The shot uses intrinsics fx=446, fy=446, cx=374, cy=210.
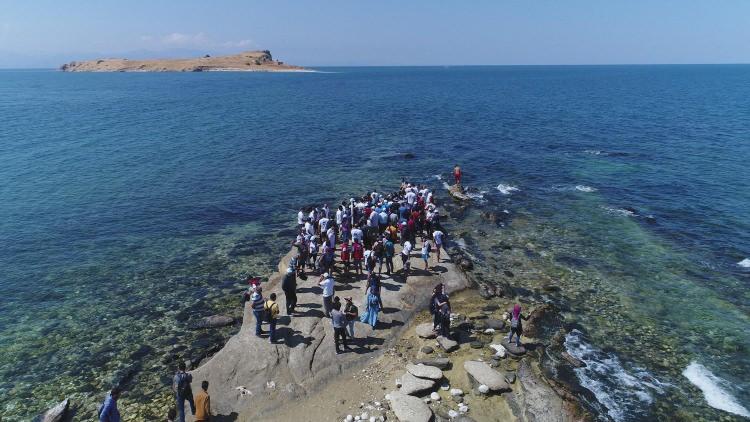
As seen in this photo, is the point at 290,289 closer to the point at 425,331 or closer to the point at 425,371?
the point at 425,331

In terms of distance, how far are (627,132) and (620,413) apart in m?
76.5

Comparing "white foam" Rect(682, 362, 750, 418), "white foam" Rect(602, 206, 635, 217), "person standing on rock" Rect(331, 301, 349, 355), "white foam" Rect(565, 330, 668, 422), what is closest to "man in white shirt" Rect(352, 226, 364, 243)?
"person standing on rock" Rect(331, 301, 349, 355)

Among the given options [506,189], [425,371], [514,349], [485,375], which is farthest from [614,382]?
[506,189]

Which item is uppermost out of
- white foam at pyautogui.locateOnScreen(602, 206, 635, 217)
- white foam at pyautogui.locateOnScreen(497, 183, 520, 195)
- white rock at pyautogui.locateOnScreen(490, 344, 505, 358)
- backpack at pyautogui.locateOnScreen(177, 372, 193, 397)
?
backpack at pyautogui.locateOnScreen(177, 372, 193, 397)

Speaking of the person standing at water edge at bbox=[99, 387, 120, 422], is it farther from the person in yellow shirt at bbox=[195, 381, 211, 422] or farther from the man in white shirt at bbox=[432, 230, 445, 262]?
the man in white shirt at bbox=[432, 230, 445, 262]

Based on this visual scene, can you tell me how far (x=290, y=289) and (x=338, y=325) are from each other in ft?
12.0

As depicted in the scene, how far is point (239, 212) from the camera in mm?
43094

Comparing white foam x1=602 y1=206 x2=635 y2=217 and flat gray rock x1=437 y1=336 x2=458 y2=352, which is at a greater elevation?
flat gray rock x1=437 y1=336 x2=458 y2=352

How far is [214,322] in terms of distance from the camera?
82.7 feet

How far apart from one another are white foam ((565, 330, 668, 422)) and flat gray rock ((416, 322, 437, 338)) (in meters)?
6.91

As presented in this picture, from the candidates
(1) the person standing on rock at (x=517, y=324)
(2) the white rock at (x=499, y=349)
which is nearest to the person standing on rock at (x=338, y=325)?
(2) the white rock at (x=499, y=349)

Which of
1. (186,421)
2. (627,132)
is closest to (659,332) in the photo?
(186,421)

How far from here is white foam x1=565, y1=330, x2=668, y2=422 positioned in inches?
745

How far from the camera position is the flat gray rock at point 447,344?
69.9 ft
